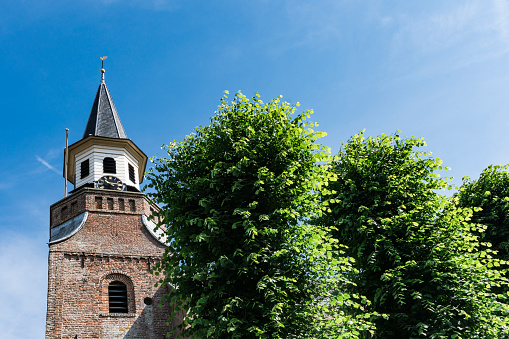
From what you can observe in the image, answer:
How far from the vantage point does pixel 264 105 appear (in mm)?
14156

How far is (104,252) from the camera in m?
23.2

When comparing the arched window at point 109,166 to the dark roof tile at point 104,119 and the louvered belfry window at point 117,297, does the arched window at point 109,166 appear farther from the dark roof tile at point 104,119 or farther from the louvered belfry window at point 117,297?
the louvered belfry window at point 117,297

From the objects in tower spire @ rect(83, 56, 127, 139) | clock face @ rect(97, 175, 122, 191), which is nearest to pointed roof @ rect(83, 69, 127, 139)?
tower spire @ rect(83, 56, 127, 139)

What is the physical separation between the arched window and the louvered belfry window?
646cm

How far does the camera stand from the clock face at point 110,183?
26000 millimetres

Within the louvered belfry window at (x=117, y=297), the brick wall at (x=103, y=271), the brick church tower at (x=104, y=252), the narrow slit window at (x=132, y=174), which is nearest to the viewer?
the brick wall at (x=103, y=271)

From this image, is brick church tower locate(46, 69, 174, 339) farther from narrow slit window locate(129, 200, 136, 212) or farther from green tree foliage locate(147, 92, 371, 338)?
green tree foliage locate(147, 92, 371, 338)

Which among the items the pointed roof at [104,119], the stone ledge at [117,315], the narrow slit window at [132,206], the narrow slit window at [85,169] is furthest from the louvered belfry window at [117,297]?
the pointed roof at [104,119]

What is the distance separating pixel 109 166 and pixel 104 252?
544 centimetres

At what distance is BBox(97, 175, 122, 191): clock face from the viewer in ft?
85.3

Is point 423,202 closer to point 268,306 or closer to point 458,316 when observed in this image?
point 458,316

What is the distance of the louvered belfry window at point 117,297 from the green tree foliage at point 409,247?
10833mm

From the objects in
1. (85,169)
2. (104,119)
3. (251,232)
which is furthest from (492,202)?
(104,119)

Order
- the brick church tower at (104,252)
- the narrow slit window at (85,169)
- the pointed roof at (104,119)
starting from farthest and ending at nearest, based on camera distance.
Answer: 1. the pointed roof at (104,119)
2. the narrow slit window at (85,169)
3. the brick church tower at (104,252)
